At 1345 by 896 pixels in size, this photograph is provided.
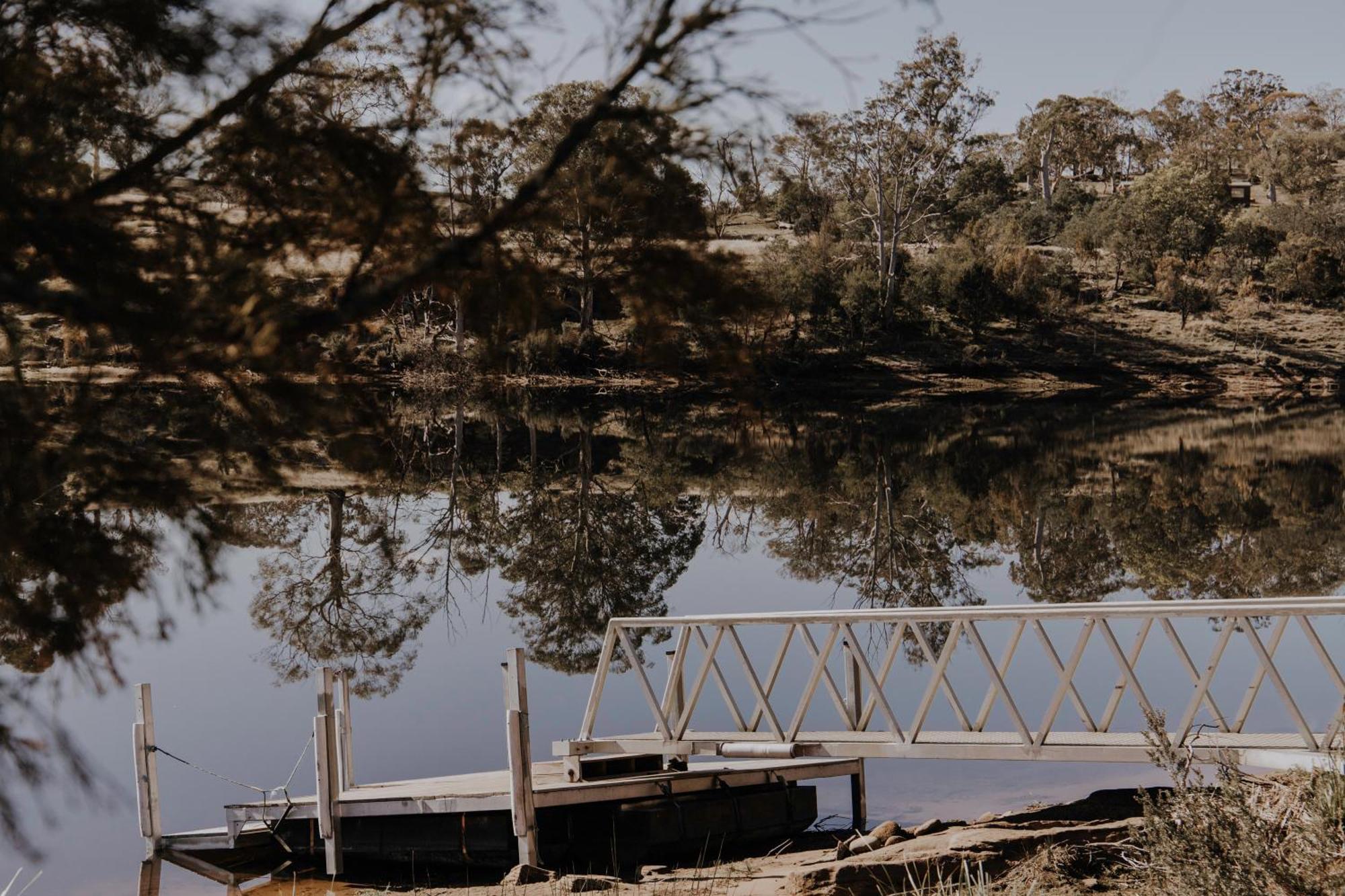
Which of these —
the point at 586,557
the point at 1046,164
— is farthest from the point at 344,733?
the point at 1046,164

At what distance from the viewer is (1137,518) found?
21.1 m

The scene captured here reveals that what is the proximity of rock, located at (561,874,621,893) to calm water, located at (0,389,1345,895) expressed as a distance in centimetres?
260

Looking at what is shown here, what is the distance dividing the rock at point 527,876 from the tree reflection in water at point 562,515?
2560mm

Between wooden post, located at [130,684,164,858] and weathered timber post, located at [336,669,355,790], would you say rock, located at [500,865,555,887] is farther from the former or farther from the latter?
wooden post, located at [130,684,164,858]

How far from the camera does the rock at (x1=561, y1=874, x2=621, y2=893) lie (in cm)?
775

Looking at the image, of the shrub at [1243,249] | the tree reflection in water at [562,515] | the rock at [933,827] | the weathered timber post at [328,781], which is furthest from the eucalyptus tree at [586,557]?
the shrub at [1243,249]

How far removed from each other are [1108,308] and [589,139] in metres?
Answer: 44.7

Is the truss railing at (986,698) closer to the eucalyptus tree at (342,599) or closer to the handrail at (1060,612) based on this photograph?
the handrail at (1060,612)

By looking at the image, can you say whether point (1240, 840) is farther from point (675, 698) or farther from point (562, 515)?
point (562, 515)

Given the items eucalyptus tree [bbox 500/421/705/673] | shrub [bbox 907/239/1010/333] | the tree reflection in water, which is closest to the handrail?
the tree reflection in water

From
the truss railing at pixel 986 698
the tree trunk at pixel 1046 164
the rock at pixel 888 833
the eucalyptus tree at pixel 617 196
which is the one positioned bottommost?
the rock at pixel 888 833

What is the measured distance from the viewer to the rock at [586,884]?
25.4ft

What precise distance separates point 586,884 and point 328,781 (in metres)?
2.35

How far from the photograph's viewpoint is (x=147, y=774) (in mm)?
9773
